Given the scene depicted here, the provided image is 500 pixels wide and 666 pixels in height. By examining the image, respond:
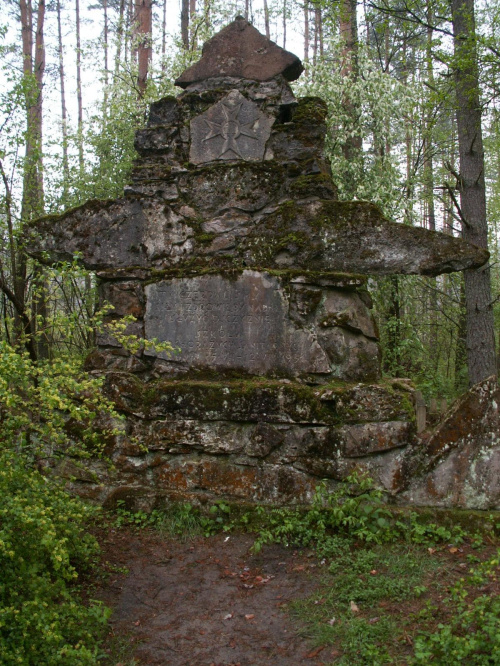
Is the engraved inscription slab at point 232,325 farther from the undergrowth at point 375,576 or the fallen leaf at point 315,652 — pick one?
the fallen leaf at point 315,652

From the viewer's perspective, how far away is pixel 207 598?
12.4 feet

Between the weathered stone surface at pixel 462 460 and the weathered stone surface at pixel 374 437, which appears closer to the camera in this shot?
the weathered stone surface at pixel 462 460

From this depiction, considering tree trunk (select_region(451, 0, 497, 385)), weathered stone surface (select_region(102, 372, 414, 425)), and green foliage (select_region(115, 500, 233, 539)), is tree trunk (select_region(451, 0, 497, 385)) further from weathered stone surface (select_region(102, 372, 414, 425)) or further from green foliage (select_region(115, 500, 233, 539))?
green foliage (select_region(115, 500, 233, 539))

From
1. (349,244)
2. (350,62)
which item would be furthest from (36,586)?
(350,62)

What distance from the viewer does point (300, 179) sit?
507 centimetres

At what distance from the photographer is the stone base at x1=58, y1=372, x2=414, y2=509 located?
4582mm

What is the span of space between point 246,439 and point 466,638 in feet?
7.51

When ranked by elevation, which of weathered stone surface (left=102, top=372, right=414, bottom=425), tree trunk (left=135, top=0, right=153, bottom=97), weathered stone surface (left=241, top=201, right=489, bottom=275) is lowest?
weathered stone surface (left=102, top=372, right=414, bottom=425)

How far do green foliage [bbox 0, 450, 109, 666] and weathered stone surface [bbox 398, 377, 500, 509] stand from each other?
2398 millimetres

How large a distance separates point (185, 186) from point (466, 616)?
394 cm

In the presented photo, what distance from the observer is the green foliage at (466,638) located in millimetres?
2748

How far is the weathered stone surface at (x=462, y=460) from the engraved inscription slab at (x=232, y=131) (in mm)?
2731

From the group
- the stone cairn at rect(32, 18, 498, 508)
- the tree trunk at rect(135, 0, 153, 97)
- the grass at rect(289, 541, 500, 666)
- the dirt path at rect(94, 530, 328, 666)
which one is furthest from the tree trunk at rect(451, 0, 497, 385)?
the tree trunk at rect(135, 0, 153, 97)

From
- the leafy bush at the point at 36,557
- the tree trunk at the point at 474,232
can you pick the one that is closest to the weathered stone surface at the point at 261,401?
the leafy bush at the point at 36,557
